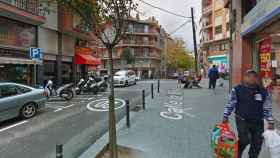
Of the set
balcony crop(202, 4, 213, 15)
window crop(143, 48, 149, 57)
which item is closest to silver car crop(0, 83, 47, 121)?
balcony crop(202, 4, 213, 15)

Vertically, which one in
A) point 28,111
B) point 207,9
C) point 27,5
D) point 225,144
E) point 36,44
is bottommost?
point 28,111

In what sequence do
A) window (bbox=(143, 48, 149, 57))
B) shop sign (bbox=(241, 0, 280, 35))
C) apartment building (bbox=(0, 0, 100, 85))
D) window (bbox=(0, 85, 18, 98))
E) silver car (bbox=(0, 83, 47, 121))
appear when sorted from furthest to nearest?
window (bbox=(143, 48, 149, 57)), apartment building (bbox=(0, 0, 100, 85)), window (bbox=(0, 85, 18, 98)), silver car (bbox=(0, 83, 47, 121)), shop sign (bbox=(241, 0, 280, 35))

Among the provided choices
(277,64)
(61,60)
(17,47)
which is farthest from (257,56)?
(61,60)

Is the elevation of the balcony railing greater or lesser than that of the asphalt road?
greater

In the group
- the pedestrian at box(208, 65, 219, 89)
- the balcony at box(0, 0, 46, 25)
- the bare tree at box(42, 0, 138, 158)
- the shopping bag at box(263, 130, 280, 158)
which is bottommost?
the shopping bag at box(263, 130, 280, 158)

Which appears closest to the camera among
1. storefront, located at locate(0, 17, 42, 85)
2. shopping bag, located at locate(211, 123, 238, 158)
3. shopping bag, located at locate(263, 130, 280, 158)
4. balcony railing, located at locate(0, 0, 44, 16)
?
shopping bag, located at locate(263, 130, 280, 158)

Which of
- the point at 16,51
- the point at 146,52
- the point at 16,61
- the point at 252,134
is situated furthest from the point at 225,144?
the point at 146,52

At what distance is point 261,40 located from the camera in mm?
10375

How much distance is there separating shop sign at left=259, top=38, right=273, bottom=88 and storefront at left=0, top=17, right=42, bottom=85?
1164 cm

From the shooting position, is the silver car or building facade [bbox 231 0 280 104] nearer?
the silver car

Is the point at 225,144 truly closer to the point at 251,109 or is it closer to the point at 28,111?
the point at 251,109

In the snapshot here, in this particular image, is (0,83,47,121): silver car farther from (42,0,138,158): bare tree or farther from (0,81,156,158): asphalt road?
(42,0,138,158): bare tree

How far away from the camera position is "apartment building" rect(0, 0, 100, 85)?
1422cm

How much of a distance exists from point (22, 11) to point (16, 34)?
5.50 feet
